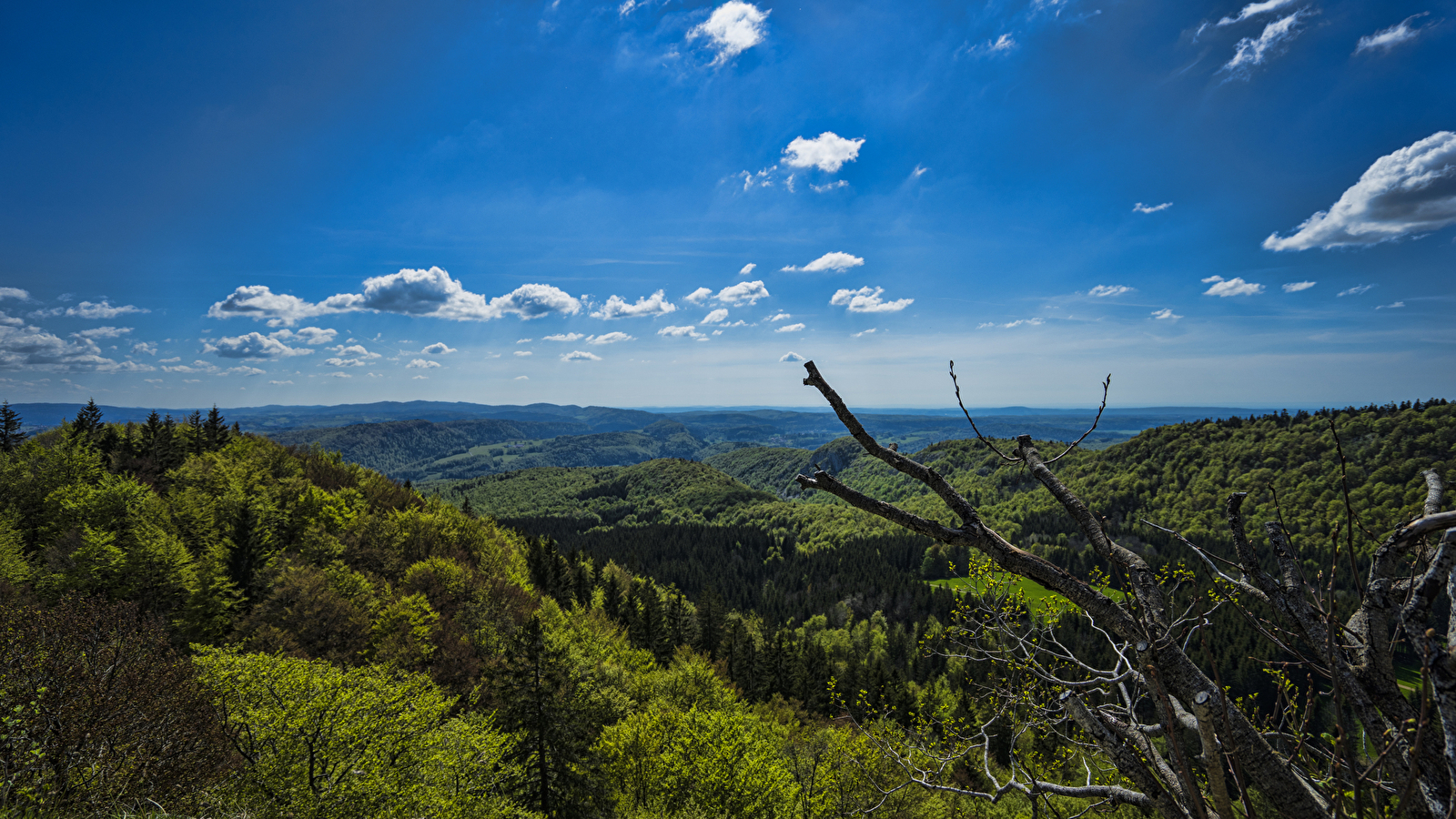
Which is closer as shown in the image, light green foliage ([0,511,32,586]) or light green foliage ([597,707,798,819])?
light green foliage ([597,707,798,819])

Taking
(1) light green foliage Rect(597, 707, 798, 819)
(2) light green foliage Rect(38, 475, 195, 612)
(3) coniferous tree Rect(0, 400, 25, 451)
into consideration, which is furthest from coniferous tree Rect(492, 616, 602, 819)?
(3) coniferous tree Rect(0, 400, 25, 451)

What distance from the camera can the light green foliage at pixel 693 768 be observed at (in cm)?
2316

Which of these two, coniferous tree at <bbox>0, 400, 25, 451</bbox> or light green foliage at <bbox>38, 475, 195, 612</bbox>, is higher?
coniferous tree at <bbox>0, 400, 25, 451</bbox>

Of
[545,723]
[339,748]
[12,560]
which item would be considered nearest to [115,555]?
[12,560]

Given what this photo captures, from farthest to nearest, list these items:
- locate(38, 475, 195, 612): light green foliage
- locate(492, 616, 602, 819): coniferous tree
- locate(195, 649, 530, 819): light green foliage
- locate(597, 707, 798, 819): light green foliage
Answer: locate(38, 475, 195, 612): light green foliage → locate(492, 616, 602, 819): coniferous tree → locate(597, 707, 798, 819): light green foliage → locate(195, 649, 530, 819): light green foliage

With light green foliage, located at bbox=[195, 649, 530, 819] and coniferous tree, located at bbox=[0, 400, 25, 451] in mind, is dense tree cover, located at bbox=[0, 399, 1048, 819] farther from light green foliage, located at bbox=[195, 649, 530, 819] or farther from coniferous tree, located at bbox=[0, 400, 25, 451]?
coniferous tree, located at bbox=[0, 400, 25, 451]

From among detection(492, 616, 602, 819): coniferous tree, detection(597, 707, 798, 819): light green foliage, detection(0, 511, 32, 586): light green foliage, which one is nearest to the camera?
detection(597, 707, 798, 819): light green foliage

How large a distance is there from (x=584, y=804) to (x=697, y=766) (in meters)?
8.06

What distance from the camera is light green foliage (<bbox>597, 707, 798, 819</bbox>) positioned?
23.2m

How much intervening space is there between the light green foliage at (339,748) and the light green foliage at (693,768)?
24.3 feet

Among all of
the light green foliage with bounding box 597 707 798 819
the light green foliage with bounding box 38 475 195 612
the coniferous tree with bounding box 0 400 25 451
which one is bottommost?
the light green foliage with bounding box 597 707 798 819

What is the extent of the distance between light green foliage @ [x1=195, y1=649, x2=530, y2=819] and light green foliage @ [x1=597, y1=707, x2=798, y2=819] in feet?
24.3

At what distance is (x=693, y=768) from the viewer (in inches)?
969

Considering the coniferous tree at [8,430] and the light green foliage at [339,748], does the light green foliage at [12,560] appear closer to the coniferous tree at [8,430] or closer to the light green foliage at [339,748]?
the light green foliage at [339,748]
